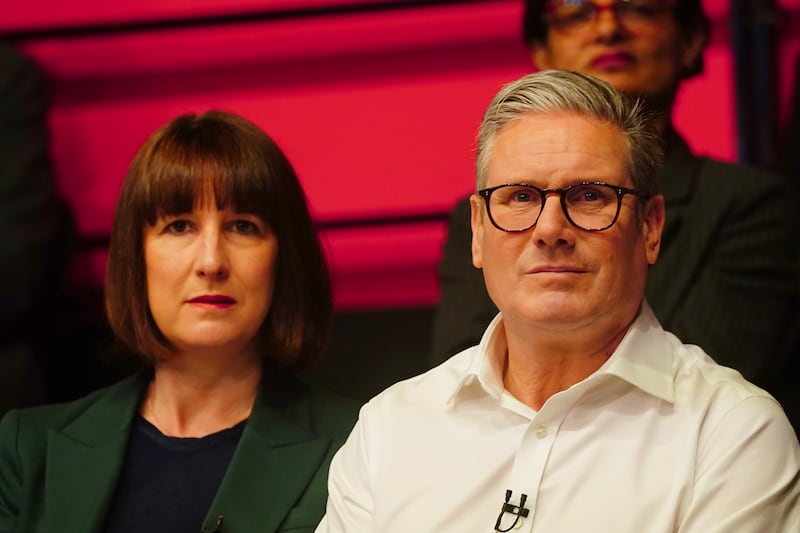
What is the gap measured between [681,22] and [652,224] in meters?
0.75

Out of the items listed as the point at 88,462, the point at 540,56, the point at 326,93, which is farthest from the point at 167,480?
the point at 326,93

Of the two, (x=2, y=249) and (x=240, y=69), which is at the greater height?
(x=240, y=69)

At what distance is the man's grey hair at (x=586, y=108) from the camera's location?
5.63 feet

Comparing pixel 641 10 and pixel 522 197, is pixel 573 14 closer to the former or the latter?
pixel 641 10

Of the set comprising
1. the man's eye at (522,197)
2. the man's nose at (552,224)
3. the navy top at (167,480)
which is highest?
the man's eye at (522,197)

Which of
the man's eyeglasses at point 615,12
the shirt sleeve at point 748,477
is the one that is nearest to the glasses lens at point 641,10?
the man's eyeglasses at point 615,12

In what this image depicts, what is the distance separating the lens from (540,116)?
5.65 feet

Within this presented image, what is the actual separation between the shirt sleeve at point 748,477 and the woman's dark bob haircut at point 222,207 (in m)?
0.85

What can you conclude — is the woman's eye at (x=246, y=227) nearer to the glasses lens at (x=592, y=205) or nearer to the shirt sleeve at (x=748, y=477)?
the glasses lens at (x=592, y=205)

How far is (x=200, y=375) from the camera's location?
2.16 meters

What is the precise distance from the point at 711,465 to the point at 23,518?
3.70ft

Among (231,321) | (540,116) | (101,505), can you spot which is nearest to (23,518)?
(101,505)

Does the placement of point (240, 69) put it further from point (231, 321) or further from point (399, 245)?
point (231, 321)

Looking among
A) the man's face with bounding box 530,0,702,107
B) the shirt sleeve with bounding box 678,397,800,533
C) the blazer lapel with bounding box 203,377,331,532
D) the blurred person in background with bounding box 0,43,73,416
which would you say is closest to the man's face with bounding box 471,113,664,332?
the shirt sleeve with bounding box 678,397,800,533
